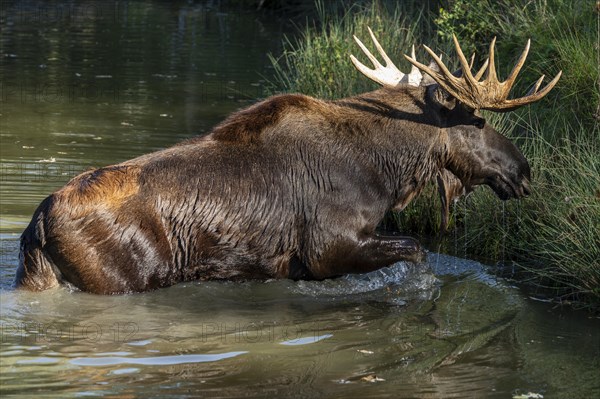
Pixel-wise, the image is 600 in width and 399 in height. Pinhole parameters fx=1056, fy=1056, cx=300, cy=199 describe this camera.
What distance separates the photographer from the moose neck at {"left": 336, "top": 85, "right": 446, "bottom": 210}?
312 inches

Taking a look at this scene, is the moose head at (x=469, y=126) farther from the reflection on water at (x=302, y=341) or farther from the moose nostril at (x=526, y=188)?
the reflection on water at (x=302, y=341)

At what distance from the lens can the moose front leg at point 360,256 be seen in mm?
7715

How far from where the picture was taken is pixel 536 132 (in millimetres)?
9195

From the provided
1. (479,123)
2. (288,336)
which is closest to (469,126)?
(479,123)

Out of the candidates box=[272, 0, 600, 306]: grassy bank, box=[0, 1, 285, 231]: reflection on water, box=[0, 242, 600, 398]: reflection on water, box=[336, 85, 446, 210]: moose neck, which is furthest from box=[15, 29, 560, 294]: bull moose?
box=[0, 1, 285, 231]: reflection on water

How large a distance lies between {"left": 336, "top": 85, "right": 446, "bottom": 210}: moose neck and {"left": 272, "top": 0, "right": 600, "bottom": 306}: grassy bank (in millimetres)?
1062

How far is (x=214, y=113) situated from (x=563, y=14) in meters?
5.23

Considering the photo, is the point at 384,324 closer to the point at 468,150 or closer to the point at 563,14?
the point at 468,150

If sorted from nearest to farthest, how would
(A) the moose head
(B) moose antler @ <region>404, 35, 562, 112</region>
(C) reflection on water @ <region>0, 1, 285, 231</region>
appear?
1. (B) moose antler @ <region>404, 35, 562, 112</region>
2. (A) the moose head
3. (C) reflection on water @ <region>0, 1, 285, 231</region>

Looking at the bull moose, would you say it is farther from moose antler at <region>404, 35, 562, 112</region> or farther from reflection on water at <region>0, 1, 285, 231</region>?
reflection on water at <region>0, 1, 285, 231</region>

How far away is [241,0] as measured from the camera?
1184 inches

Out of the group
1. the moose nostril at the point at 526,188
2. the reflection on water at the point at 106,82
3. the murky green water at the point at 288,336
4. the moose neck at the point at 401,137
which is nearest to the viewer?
the murky green water at the point at 288,336

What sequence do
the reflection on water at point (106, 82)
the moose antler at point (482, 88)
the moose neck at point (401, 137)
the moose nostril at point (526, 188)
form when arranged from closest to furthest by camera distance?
the moose antler at point (482, 88), the moose neck at point (401, 137), the moose nostril at point (526, 188), the reflection on water at point (106, 82)

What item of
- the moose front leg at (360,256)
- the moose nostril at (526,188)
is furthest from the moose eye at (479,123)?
the moose front leg at (360,256)
